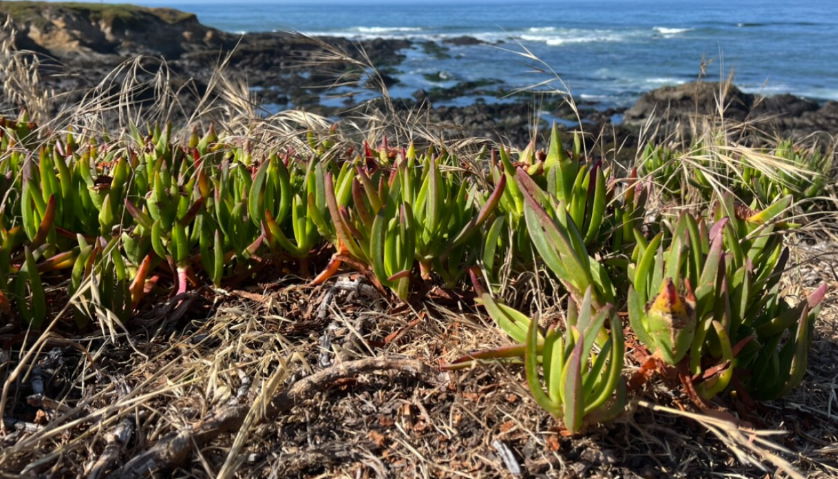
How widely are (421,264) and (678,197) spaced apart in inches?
102

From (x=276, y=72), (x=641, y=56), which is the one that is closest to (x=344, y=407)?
(x=276, y=72)

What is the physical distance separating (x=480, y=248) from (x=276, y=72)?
2150 centimetres

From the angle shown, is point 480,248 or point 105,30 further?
point 105,30

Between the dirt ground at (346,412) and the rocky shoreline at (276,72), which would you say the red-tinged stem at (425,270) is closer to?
the dirt ground at (346,412)

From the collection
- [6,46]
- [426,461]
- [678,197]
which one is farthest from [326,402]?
[678,197]

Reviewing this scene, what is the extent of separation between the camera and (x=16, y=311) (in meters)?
2.29

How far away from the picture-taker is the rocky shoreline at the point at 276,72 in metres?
15.0

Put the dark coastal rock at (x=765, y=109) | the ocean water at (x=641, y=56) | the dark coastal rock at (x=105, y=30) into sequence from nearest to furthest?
the dark coastal rock at (x=765, y=109) → the ocean water at (x=641, y=56) → the dark coastal rock at (x=105, y=30)

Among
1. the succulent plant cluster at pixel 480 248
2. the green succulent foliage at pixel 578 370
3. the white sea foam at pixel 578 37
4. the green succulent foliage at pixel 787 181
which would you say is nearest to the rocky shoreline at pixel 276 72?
the green succulent foliage at pixel 787 181

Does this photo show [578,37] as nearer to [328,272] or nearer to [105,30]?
[105,30]

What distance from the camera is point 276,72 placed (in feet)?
74.7

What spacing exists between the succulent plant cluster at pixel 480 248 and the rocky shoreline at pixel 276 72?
973 centimetres

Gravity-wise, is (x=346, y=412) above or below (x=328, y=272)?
below

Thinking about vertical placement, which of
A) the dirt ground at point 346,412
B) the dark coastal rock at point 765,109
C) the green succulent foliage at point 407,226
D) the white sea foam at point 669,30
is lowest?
the dark coastal rock at point 765,109
